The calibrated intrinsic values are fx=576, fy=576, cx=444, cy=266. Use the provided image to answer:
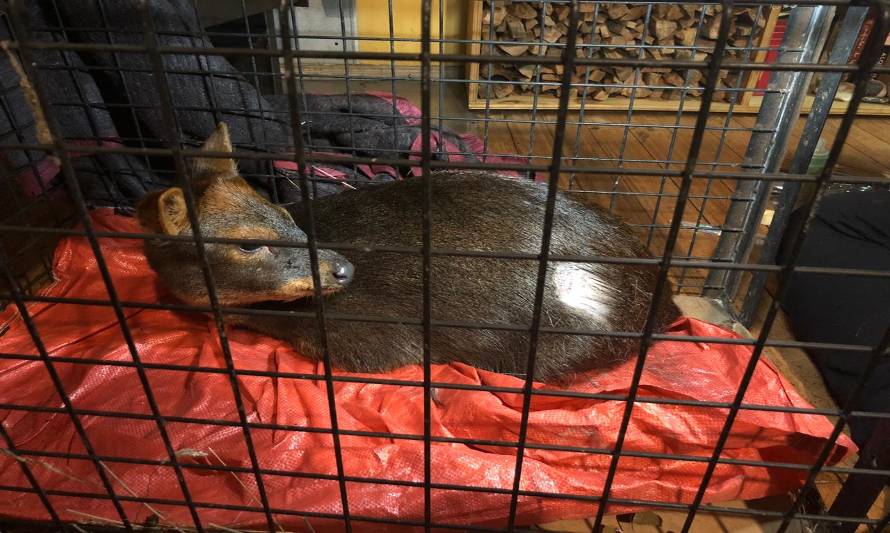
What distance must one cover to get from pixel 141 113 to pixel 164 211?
1202 millimetres

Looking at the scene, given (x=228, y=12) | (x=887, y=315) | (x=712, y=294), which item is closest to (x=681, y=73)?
(x=712, y=294)

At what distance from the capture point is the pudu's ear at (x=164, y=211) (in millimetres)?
1389

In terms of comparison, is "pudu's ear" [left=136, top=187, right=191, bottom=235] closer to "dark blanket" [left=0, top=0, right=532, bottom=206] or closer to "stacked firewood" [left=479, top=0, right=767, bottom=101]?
"dark blanket" [left=0, top=0, right=532, bottom=206]

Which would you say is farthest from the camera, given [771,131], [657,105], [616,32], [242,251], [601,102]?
[601,102]

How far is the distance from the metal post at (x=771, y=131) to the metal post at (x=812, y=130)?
7 cm

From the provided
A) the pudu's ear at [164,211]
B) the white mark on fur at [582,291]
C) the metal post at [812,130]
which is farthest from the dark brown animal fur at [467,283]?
the metal post at [812,130]

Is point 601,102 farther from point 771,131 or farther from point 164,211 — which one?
point 164,211

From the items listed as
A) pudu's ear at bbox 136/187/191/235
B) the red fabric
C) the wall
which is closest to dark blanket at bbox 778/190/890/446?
the red fabric

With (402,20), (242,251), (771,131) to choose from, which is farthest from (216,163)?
(402,20)

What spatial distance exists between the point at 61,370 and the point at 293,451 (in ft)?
2.67

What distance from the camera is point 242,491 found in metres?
1.37

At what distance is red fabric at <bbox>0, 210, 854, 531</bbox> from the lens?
1.34 meters

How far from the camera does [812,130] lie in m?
1.74

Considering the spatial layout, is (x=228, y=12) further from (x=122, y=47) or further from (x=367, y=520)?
(x=367, y=520)
